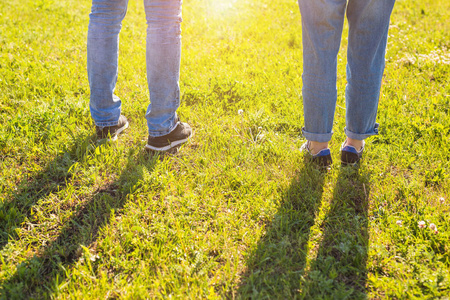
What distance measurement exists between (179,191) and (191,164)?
0.36 metres

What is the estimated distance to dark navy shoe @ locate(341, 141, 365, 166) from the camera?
2.65 m

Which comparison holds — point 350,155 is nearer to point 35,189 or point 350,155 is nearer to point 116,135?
point 116,135

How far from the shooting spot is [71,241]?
211 cm

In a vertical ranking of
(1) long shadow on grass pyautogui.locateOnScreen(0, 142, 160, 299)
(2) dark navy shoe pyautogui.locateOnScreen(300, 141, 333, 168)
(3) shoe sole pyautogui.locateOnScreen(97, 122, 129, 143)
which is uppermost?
(2) dark navy shoe pyautogui.locateOnScreen(300, 141, 333, 168)

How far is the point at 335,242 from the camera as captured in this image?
2.12 m

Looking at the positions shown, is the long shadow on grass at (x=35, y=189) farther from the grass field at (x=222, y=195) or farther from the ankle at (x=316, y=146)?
the ankle at (x=316, y=146)

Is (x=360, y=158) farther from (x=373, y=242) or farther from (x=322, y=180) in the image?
(x=373, y=242)

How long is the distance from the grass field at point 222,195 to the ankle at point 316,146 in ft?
0.41

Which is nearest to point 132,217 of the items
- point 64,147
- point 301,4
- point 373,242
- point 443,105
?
point 64,147

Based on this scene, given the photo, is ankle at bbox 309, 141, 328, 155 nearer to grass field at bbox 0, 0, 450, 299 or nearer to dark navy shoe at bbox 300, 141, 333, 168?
dark navy shoe at bbox 300, 141, 333, 168

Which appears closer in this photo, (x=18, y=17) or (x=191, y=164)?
(x=191, y=164)

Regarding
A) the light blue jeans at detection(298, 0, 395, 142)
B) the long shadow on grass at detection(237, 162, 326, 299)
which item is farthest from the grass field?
the light blue jeans at detection(298, 0, 395, 142)

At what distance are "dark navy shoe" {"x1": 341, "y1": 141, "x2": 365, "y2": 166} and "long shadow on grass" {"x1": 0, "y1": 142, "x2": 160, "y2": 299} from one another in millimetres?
1388

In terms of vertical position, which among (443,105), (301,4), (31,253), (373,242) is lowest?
(31,253)
